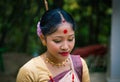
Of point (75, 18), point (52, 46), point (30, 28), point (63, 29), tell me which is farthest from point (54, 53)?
point (75, 18)

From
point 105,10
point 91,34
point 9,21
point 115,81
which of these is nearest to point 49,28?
point 115,81

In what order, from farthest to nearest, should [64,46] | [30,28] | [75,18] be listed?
[75,18] → [30,28] → [64,46]

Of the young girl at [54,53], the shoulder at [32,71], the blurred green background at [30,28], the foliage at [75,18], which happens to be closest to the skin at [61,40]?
the young girl at [54,53]

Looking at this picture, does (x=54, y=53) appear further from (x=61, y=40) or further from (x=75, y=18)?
(x=75, y=18)

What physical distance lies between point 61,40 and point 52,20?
0.51 ft

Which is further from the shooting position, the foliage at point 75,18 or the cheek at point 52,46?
the foliage at point 75,18

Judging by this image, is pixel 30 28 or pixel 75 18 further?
pixel 75 18

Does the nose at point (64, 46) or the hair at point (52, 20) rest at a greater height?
the hair at point (52, 20)

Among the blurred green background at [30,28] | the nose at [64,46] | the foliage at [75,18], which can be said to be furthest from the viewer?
the foliage at [75,18]

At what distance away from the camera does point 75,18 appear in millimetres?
12086

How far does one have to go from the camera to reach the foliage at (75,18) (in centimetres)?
1041

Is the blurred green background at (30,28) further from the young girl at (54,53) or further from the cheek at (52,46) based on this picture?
the cheek at (52,46)

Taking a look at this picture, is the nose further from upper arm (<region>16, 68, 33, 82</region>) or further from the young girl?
upper arm (<region>16, 68, 33, 82</region>)

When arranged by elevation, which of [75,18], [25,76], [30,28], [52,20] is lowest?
[75,18]
